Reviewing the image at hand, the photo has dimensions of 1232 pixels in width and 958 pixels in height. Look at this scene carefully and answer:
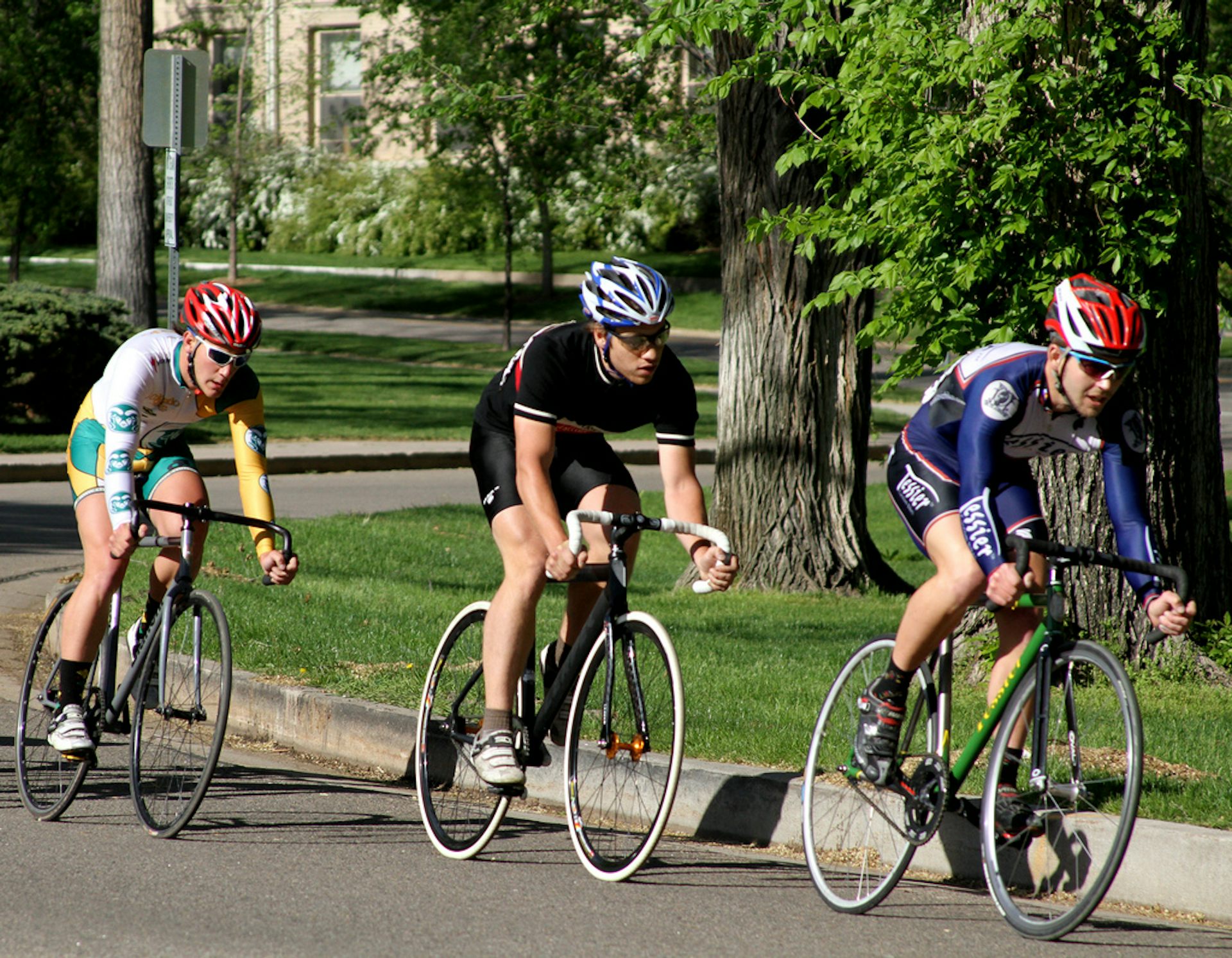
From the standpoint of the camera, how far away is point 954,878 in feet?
17.1

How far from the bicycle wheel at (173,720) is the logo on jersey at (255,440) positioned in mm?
556

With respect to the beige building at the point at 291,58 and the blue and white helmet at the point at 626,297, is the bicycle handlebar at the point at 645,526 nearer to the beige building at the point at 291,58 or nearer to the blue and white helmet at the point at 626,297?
the blue and white helmet at the point at 626,297

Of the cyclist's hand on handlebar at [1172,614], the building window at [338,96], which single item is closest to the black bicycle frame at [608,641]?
the cyclist's hand on handlebar at [1172,614]

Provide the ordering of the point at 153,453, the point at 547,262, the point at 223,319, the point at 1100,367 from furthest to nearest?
the point at 547,262
the point at 153,453
the point at 223,319
the point at 1100,367

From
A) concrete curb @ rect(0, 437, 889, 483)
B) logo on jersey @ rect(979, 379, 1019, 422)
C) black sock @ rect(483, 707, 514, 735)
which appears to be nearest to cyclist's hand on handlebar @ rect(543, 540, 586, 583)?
black sock @ rect(483, 707, 514, 735)

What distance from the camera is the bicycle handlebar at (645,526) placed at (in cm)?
483

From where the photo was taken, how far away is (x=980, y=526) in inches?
178

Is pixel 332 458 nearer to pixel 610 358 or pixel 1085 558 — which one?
pixel 610 358

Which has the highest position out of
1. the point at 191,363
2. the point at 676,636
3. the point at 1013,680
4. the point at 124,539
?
the point at 191,363

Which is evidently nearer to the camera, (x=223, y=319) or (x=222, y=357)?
(x=223, y=319)

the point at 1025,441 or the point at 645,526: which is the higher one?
the point at 1025,441

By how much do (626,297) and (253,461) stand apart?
1623 millimetres

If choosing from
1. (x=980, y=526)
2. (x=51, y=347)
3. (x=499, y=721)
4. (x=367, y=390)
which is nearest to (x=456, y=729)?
(x=499, y=721)

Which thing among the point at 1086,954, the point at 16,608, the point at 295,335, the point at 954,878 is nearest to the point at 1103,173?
the point at 954,878
